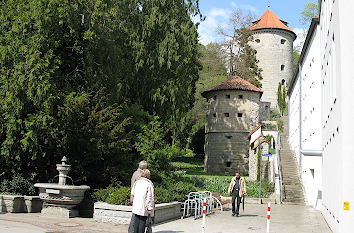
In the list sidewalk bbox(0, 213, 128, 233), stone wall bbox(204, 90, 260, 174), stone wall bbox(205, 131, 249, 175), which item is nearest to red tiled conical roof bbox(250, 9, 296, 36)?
stone wall bbox(204, 90, 260, 174)

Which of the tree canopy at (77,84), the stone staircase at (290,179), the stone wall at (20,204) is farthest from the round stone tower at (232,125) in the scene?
the stone wall at (20,204)

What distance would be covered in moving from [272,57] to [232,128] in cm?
2784

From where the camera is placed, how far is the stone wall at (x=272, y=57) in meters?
62.5

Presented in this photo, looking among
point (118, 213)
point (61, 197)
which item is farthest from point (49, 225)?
point (118, 213)

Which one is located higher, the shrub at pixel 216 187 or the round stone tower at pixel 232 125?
the round stone tower at pixel 232 125

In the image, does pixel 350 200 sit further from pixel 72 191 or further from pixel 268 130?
pixel 268 130

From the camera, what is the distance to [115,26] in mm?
20922

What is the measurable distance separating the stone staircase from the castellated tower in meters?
32.1

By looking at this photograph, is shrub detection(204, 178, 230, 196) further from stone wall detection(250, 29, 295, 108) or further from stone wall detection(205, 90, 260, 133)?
stone wall detection(250, 29, 295, 108)

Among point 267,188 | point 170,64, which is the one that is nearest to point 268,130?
point 267,188

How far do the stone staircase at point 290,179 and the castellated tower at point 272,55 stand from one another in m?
32.1

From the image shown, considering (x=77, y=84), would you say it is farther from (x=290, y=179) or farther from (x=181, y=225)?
(x=290, y=179)

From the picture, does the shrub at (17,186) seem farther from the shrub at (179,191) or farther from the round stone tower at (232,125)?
the round stone tower at (232,125)

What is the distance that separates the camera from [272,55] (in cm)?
6244
